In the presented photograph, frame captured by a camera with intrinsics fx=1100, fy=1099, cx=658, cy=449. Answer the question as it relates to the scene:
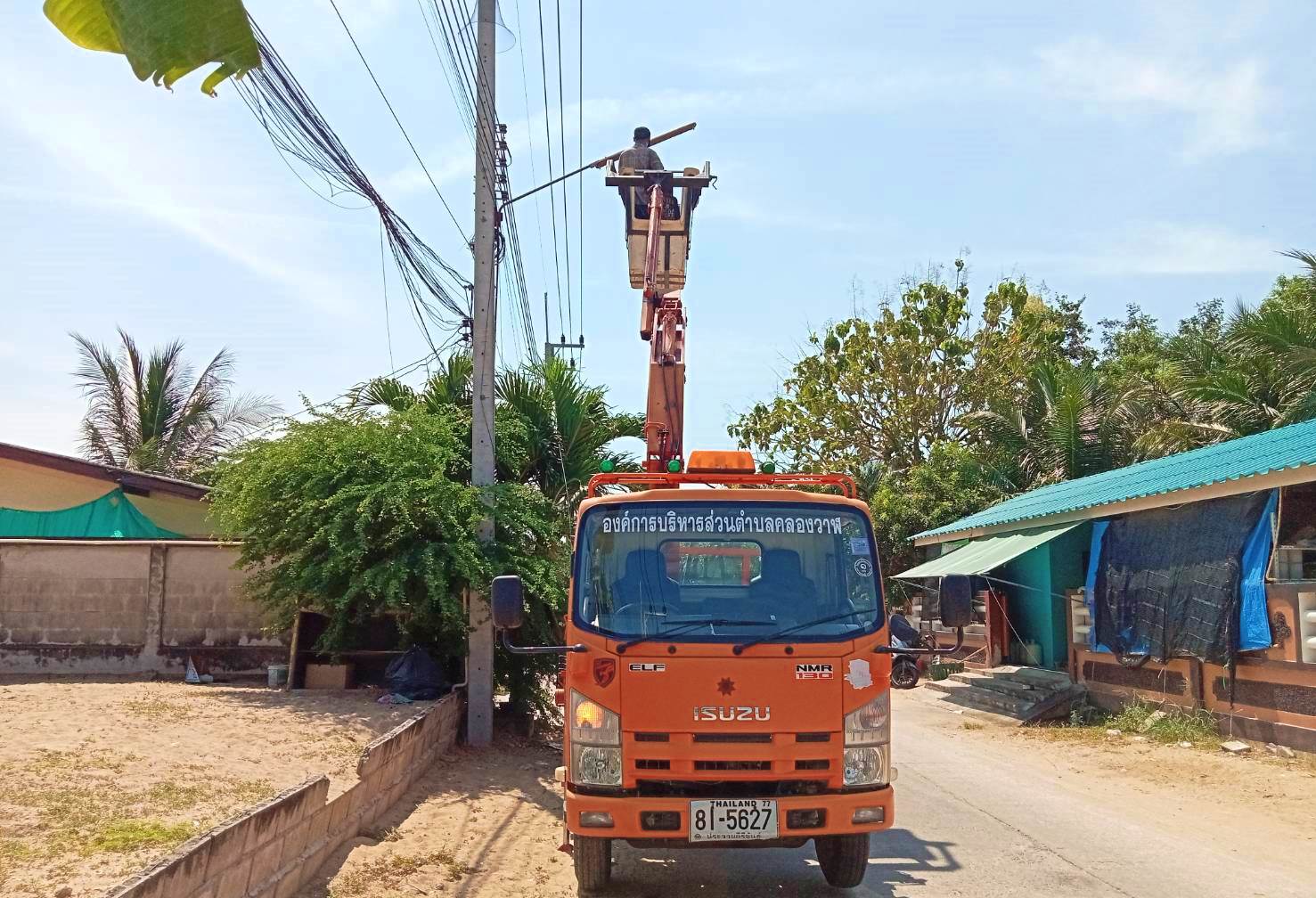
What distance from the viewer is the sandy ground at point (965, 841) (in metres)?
6.71

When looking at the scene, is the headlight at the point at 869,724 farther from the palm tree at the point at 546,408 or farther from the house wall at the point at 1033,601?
the house wall at the point at 1033,601

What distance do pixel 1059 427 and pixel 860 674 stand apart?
18.5 metres

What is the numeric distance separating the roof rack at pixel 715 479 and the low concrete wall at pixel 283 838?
2.47 m

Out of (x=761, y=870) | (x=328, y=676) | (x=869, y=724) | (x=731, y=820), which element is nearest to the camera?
(x=731, y=820)

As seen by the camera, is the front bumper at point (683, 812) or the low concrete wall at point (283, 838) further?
the front bumper at point (683, 812)

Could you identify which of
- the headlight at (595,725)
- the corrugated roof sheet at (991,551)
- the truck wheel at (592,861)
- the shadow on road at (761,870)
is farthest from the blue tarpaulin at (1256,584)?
the headlight at (595,725)

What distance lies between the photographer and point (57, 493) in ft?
56.2

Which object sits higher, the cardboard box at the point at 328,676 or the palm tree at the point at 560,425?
the palm tree at the point at 560,425

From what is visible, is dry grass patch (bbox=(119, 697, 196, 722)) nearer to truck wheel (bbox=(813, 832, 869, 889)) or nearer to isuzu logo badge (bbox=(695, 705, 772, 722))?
isuzu logo badge (bbox=(695, 705, 772, 722))


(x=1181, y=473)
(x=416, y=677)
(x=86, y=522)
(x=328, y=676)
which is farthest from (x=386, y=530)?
(x=1181, y=473)

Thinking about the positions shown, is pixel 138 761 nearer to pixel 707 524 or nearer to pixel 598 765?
pixel 598 765

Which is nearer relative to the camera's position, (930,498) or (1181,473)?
(1181,473)

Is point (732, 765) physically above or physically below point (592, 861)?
above

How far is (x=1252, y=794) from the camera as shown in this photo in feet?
32.9
